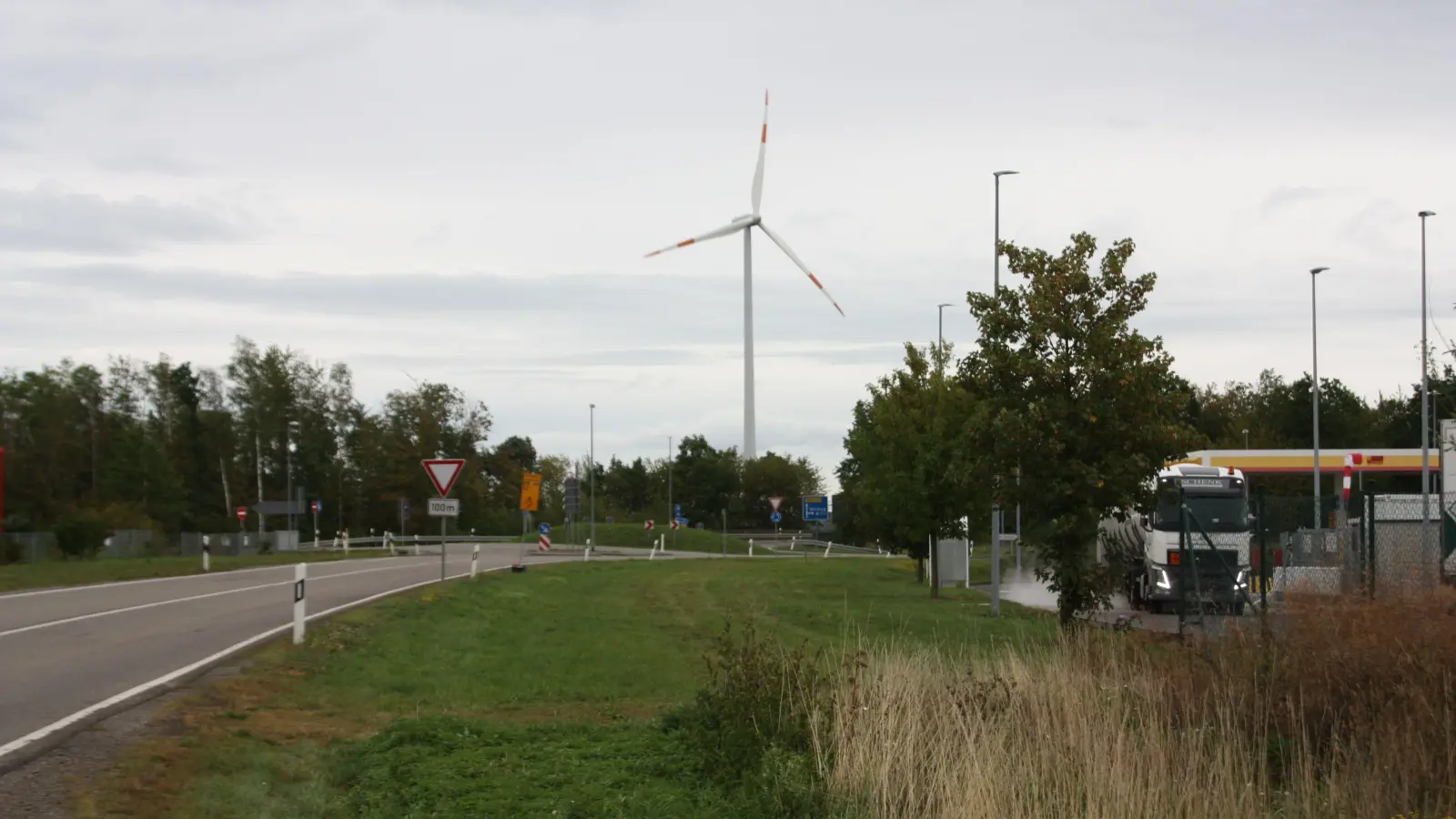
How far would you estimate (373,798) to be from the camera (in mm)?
8953

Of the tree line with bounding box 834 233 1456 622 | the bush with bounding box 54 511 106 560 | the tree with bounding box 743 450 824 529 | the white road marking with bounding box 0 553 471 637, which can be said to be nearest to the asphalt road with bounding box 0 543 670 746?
the white road marking with bounding box 0 553 471 637

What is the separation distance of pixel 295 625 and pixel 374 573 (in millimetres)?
19144

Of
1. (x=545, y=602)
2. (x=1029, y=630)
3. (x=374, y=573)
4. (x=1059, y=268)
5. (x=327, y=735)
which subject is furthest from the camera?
(x=374, y=573)

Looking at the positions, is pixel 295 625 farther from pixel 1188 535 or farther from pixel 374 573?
pixel 374 573

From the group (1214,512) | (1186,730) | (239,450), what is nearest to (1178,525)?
(1214,512)

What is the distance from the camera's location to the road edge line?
9.64 m

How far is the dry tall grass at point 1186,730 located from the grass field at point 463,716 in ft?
3.73

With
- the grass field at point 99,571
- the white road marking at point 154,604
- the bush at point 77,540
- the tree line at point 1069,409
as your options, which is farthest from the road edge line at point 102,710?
the bush at point 77,540

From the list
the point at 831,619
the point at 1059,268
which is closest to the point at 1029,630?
the point at 831,619

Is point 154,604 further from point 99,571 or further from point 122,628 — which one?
point 99,571

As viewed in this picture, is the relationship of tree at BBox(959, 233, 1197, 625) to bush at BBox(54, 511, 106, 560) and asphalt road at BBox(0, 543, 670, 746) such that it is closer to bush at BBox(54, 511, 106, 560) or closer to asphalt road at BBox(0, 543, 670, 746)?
asphalt road at BBox(0, 543, 670, 746)

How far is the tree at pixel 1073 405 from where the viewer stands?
17.8 m

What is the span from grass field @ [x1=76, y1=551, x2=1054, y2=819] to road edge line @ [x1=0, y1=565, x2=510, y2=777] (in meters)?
0.46

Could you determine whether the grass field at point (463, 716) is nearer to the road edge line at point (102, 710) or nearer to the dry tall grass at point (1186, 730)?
the road edge line at point (102, 710)
